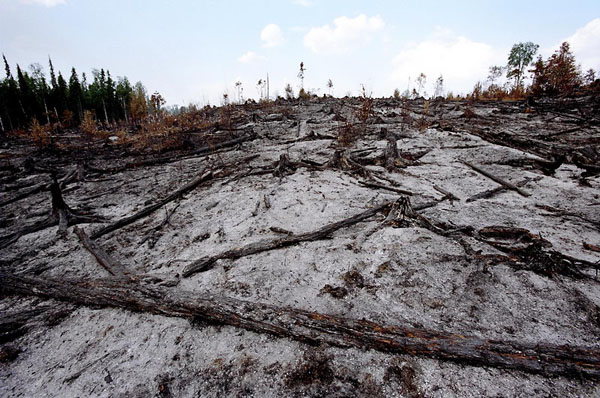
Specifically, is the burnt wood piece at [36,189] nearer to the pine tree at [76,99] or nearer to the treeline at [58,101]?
the treeline at [58,101]

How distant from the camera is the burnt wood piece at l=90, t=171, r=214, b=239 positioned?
444cm

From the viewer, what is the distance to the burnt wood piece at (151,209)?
14.6ft

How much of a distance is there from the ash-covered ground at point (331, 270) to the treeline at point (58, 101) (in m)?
25.1

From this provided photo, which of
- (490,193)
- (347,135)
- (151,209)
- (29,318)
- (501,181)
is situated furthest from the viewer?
(347,135)

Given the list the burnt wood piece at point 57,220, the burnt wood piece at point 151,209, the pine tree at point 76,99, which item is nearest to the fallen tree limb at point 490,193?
the burnt wood piece at point 151,209

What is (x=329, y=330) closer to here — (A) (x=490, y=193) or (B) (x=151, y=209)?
(A) (x=490, y=193)

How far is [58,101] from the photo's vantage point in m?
40.2

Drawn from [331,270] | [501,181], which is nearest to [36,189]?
[331,270]

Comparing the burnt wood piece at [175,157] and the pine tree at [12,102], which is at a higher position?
the pine tree at [12,102]

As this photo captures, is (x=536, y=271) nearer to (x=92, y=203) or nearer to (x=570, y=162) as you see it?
(x=570, y=162)

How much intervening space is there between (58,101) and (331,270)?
5628 cm

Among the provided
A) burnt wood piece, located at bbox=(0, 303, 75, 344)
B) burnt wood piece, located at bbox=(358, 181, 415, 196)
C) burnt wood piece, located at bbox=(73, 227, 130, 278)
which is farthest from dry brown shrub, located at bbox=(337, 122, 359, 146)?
burnt wood piece, located at bbox=(0, 303, 75, 344)

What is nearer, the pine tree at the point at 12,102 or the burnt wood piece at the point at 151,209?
the burnt wood piece at the point at 151,209

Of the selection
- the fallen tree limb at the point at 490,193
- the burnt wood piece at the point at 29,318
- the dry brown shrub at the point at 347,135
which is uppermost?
the dry brown shrub at the point at 347,135
